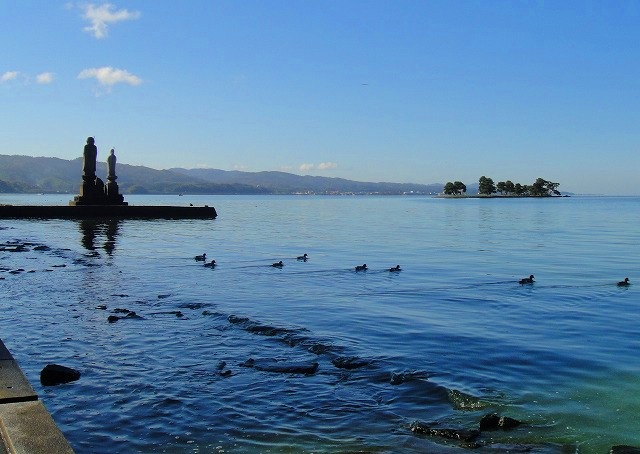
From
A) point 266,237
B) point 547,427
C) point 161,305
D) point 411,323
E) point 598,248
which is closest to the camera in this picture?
point 547,427

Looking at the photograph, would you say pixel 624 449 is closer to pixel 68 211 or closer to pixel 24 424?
pixel 24 424

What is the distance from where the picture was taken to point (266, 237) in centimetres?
4722

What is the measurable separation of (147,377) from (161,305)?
7190mm

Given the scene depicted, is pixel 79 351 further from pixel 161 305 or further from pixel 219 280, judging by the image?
pixel 219 280

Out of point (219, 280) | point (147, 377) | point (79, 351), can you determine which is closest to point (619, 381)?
point (147, 377)

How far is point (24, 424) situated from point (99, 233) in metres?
40.6

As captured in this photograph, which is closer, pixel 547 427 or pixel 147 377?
pixel 547 427

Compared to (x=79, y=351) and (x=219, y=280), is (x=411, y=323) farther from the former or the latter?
(x=219, y=280)

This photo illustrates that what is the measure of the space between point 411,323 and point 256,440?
27.5 feet

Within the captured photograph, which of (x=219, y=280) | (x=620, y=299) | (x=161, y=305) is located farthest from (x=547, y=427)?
(x=219, y=280)

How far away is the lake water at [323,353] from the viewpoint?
8.53m

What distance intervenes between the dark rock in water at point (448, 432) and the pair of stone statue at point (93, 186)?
56947mm

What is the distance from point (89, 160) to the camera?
6059 centimetres

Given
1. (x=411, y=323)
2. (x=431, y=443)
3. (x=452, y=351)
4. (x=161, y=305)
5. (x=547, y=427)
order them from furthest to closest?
1. (x=161, y=305)
2. (x=411, y=323)
3. (x=452, y=351)
4. (x=547, y=427)
5. (x=431, y=443)
